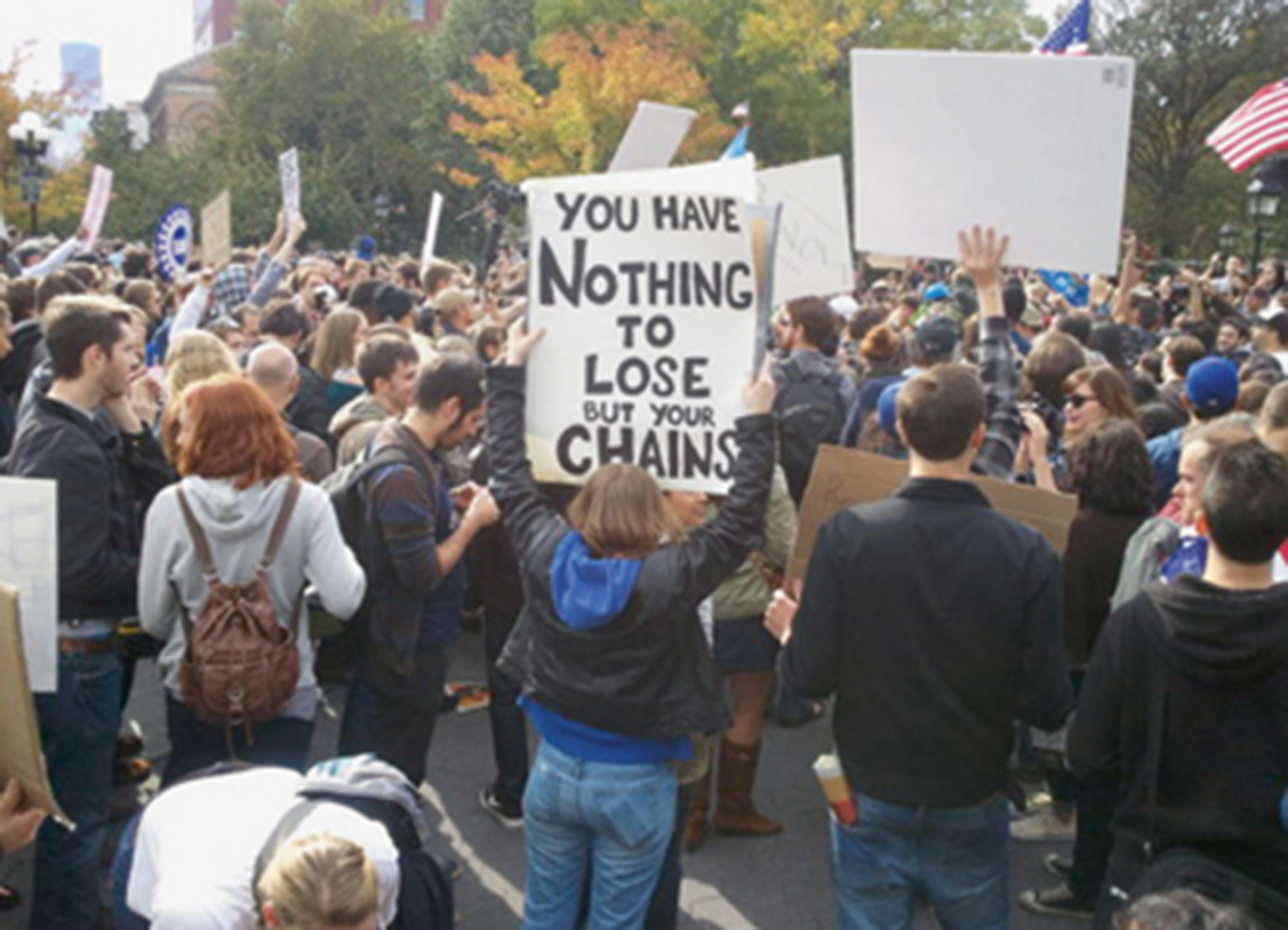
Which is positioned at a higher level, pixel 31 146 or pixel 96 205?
pixel 31 146

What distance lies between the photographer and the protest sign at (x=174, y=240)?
36.6 feet

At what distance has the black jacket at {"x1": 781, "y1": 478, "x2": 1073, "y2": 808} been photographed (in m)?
2.98

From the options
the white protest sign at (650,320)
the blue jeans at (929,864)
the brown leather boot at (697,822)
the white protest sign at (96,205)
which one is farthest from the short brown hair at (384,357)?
the white protest sign at (96,205)

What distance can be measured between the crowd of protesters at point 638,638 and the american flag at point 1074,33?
488 centimetres

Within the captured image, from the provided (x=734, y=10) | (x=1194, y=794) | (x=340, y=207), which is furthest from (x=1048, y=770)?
(x=734, y=10)

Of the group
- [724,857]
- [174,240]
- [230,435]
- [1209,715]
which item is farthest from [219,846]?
[174,240]

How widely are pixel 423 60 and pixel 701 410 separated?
47.1 meters

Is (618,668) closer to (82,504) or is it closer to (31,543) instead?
(31,543)

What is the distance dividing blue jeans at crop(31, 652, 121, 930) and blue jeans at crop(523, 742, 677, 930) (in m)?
1.52

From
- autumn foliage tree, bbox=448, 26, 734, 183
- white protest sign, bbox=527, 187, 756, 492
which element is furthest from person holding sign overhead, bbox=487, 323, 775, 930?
autumn foliage tree, bbox=448, 26, 734, 183

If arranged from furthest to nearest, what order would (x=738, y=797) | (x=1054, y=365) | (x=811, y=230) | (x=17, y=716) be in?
(x=1054, y=365), (x=811, y=230), (x=738, y=797), (x=17, y=716)

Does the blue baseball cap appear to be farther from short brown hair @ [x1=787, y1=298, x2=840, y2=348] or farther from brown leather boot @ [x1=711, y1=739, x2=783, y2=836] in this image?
brown leather boot @ [x1=711, y1=739, x2=783, y2=836]

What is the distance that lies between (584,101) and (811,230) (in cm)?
3230

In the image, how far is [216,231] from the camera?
10852mm
